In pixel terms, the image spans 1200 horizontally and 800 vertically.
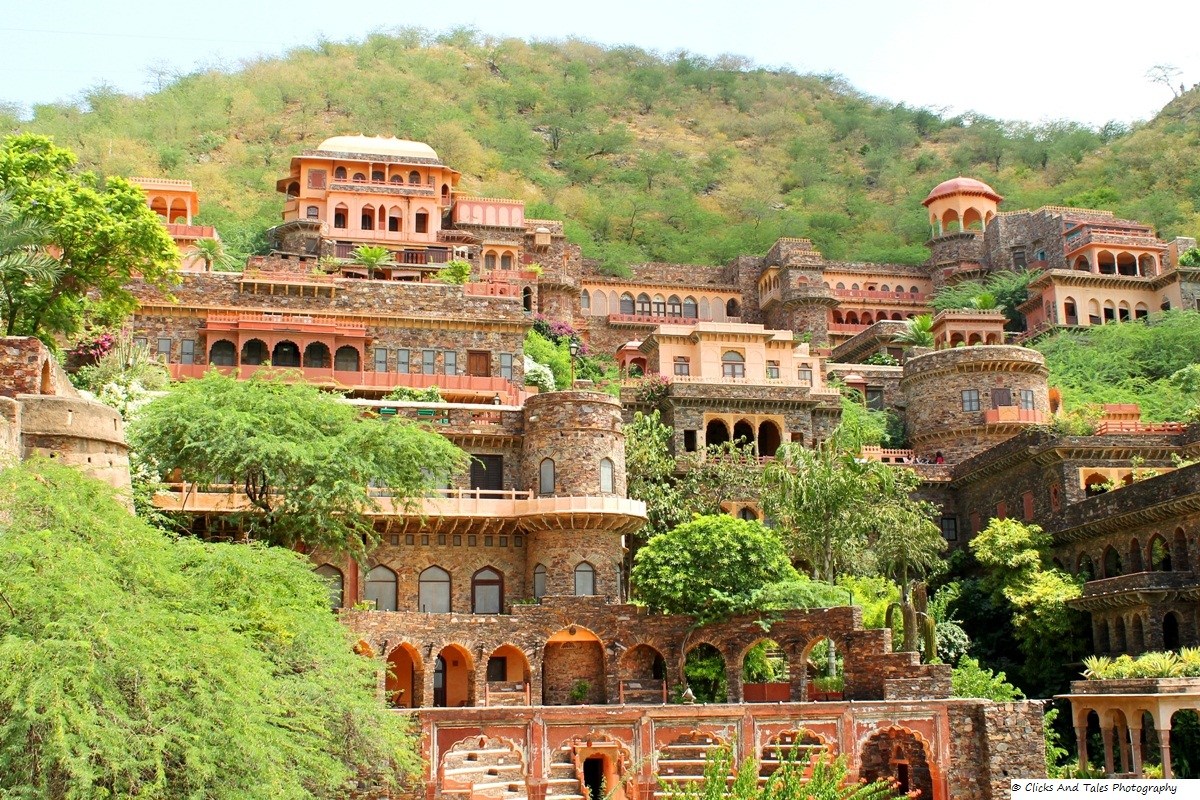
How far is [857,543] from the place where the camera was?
42.3 meters

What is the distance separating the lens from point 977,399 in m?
51.9

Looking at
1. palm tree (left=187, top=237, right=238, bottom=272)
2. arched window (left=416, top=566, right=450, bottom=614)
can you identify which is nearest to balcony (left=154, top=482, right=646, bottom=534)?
arched window (left=416, top=566, right=450, bottom=614)

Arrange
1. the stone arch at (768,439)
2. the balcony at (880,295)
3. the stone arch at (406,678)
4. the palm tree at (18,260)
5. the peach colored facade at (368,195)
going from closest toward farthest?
the palm tree at (18,260) → the stone arch at (406,678) → the stone arch at (768,439) → the peach colored facade at (368,195) → the balcony at (880,295)

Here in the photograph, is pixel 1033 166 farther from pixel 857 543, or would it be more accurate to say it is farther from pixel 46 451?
pixel 46 451

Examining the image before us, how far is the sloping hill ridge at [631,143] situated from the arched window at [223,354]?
21131mm

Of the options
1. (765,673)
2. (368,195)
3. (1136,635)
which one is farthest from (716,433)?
(368,195)

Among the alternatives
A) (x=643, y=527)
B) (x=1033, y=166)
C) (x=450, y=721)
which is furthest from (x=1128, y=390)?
(x=1033, y=166)

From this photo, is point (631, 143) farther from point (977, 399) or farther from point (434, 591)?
point (434, 591)

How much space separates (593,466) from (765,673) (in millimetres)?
7291

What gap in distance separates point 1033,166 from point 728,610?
77.3 meters

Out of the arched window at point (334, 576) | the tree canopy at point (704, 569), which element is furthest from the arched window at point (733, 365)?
the arched window at point (334, 576)

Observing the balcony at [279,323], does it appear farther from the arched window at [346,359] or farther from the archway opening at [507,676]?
the archway opening at [507,676]

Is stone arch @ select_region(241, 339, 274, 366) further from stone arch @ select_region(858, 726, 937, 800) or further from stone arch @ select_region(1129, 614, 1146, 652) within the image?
stone arch @ select_region(1129, 614, 1146, 652)

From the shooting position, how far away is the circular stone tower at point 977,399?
169 feet
